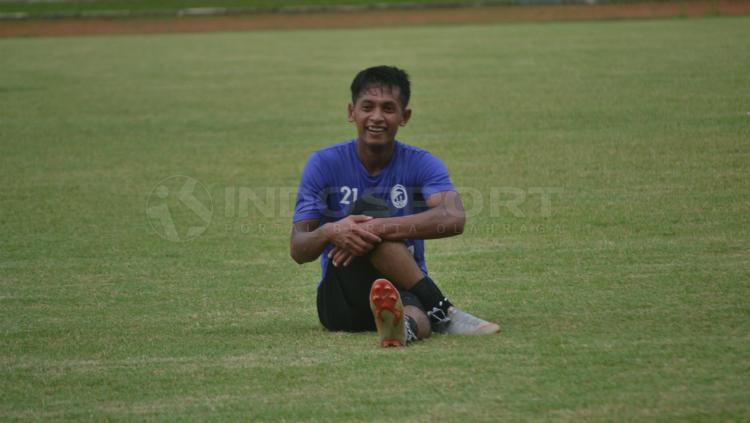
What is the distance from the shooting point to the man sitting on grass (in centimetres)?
632

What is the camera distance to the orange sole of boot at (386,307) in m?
5.93

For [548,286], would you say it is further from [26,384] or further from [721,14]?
[721,14]

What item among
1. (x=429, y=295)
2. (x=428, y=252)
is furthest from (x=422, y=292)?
(x=428, y=252)

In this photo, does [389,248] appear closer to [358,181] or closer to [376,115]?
[358,181]

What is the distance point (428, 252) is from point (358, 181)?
2820mm

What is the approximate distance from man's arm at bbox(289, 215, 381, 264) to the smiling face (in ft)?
1.63

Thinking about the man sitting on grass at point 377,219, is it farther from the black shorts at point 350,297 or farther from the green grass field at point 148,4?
the green grass field at point 148,4

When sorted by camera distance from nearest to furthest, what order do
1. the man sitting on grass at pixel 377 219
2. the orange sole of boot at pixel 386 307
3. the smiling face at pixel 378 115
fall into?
the orange sole of boot at pixel 386 307 < the man sitting on grass at pixel 377 219 < the smiling face at pixel 378 115

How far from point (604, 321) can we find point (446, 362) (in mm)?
1234

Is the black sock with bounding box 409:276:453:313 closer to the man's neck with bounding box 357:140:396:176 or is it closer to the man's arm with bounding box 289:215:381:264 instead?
the man's arm with bounding box 289:215:381:264

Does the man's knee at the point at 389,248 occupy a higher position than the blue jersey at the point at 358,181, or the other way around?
the blue jersey at the point at 358,181

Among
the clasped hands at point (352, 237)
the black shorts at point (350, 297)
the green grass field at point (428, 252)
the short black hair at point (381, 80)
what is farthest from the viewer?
the short black hair at point (381, 80)

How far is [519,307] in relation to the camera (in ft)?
23.6

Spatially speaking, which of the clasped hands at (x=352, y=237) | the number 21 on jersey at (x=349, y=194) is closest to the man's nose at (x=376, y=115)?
the number 21 on jersey at (x=349, y=194)
